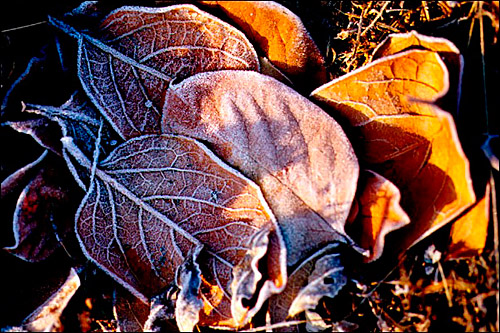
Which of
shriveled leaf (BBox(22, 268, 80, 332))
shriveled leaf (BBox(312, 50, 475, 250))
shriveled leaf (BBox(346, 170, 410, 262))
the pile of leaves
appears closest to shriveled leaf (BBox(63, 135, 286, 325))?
the pile of leaves

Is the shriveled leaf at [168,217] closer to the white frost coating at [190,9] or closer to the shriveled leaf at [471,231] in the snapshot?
the white frost coating at [190,9]

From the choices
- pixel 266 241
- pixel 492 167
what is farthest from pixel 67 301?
pixel 492 167

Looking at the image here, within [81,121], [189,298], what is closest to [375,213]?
[189,298]

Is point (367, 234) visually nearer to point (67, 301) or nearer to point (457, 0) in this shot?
point (457, 0)

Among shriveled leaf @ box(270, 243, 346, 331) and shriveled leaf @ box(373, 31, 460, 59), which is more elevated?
shriveled leaf @ box(373, 31, 460, 59)

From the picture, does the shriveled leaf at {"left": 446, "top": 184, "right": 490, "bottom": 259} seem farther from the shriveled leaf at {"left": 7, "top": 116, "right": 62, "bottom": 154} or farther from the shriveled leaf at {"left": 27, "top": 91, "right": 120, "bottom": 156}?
the shriveled leaf at {"left": 7, "top": 116, "right": 62, "bottom": 154}

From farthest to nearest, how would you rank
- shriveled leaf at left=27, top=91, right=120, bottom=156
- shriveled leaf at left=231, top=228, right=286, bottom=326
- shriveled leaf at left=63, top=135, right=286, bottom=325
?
shriveled leaf at left=27, top=91, right=120, bottom=156, shriveled leaf at left=63, top=135, right=286, bottom=325, shriveled leaf at left=231, top=228, right=286, bottom=326

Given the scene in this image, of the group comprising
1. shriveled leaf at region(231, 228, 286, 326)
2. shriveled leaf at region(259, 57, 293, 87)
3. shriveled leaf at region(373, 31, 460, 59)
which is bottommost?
shriveled leaf at region(231, 228, 286, 326)
